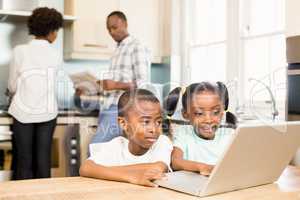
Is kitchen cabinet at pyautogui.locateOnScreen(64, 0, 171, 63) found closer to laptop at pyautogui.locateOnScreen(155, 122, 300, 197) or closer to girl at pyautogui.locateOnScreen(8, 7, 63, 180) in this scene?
girl at pyautogui.locateOnScreen(8, 7, 63, 180)

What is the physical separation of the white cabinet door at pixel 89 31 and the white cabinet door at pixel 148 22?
6.7 inches

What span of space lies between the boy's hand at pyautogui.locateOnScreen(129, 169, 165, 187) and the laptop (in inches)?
0.6

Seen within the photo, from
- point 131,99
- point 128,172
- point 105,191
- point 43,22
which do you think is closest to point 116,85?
point 43,22

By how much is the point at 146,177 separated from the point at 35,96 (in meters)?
1.89

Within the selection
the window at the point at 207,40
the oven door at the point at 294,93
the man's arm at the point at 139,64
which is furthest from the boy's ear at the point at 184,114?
the window at the point at 207,40

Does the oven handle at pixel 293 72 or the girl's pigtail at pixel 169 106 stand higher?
the oven handle at pixel 293 72

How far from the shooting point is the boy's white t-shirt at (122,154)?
115cm

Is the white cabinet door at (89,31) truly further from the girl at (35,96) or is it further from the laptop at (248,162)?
the laptop at (248,162)

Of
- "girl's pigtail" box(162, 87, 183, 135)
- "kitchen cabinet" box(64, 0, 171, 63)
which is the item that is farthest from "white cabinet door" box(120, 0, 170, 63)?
"girl's pigtail" box(162, 87, 183, 135)

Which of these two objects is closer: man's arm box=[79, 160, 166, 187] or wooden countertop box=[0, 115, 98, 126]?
man's arm box=[79, 160, 166, 187]

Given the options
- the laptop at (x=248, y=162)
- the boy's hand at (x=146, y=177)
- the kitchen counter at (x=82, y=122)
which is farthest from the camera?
the kitchen counter at (x=82, y=122)

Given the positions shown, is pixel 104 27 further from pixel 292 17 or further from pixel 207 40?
pixel 292 17

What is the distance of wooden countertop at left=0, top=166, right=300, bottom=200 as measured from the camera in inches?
33.9

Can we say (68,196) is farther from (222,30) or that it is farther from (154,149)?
(222,30)
